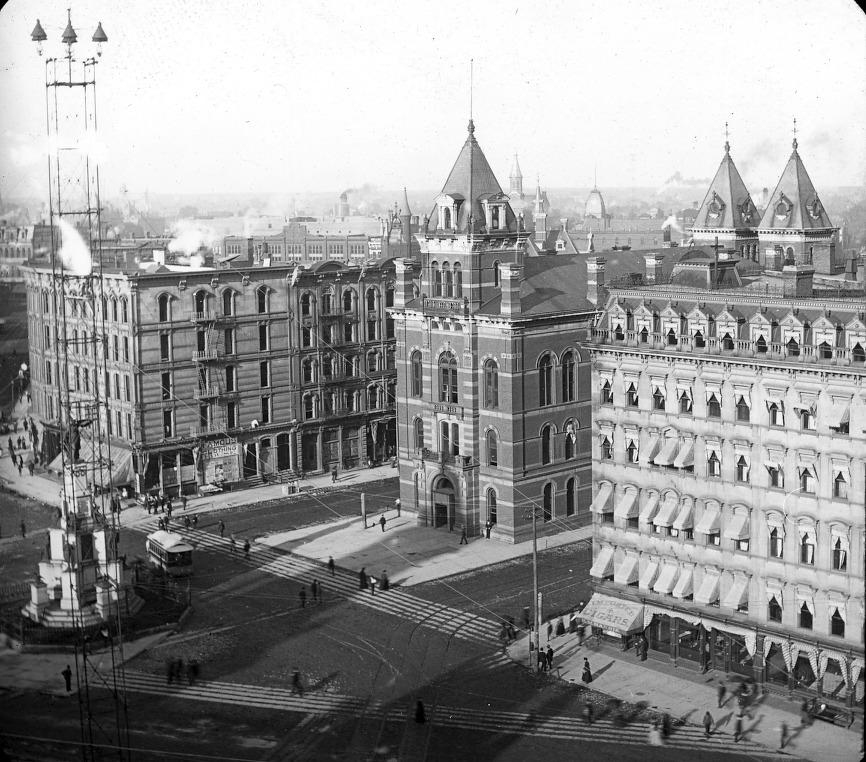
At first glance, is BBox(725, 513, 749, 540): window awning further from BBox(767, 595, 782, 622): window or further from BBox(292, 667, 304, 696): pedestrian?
BBox(292, 667, 304, 696): pedestrian

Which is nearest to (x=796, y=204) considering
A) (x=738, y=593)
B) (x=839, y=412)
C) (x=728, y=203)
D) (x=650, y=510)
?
(x=728, y=203)

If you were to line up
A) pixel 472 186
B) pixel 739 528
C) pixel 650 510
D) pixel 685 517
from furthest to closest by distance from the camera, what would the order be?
pixel 472 186 → pixel 650 510 → pixel 685 517 → pixel 739 528

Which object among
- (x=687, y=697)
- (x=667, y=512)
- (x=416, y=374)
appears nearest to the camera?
(x=687, y=697)

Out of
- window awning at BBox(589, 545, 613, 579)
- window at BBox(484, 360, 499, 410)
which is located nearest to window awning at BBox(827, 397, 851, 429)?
window awning at BBox(589, 545, 613, 579)

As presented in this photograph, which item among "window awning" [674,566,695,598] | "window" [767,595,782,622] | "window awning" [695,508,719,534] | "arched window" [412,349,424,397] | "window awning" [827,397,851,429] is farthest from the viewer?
"arched window" [412,349,424,397]

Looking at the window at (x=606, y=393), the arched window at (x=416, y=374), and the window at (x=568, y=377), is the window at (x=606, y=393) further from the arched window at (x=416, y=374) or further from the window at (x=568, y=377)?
the arched window at (x=416, y=374)

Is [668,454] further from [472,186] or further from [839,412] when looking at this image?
[472,186]

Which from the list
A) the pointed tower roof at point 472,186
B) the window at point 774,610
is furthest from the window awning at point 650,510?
the pointed tower roof at point 472,186
